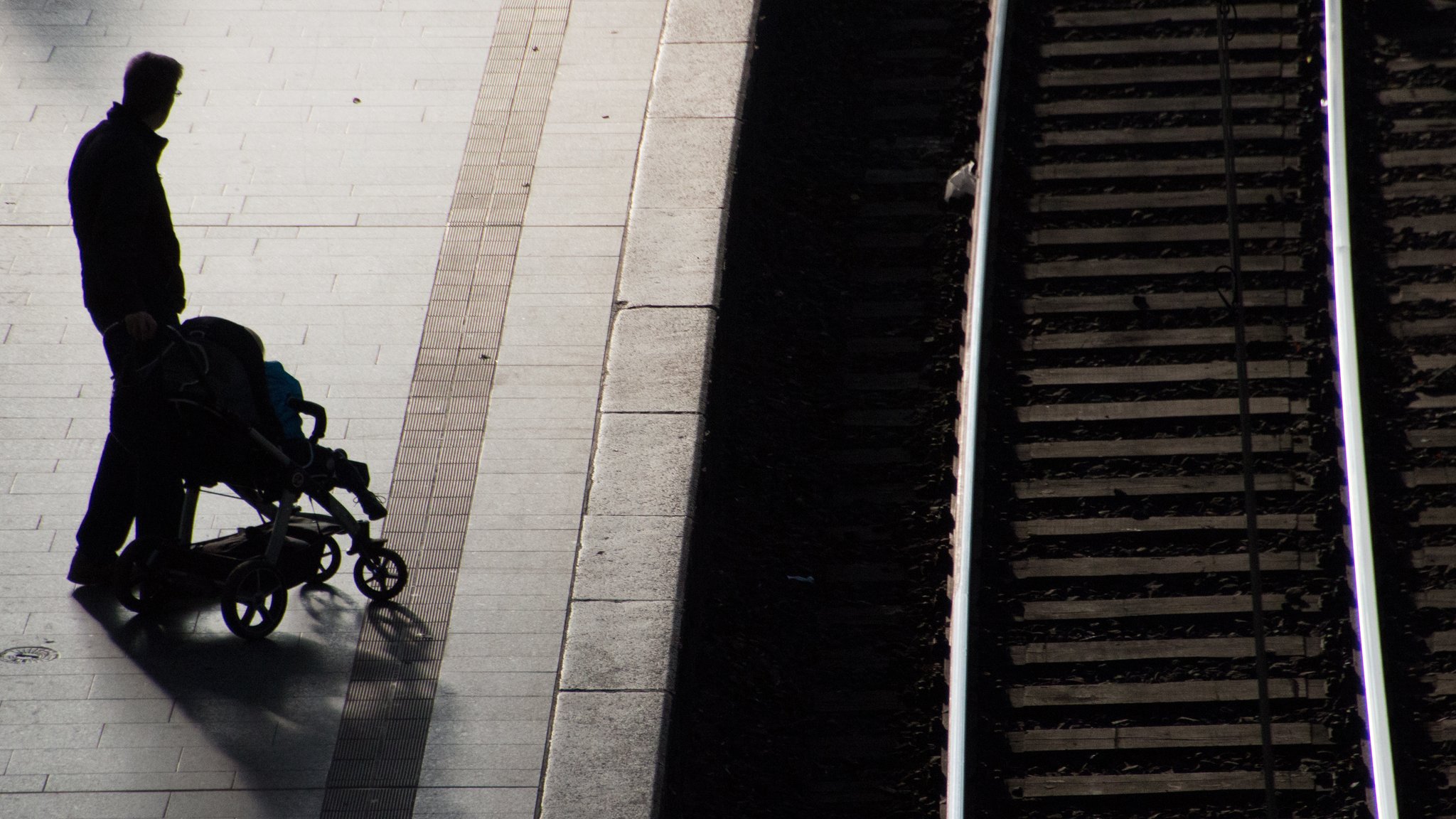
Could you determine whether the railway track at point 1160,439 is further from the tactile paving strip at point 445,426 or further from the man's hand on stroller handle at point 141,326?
the man's hand on stroller handle at point 141,326

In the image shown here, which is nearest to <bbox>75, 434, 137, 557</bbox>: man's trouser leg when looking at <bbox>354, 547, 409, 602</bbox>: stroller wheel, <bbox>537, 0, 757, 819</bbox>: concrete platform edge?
A: <bbox>354, 547, 409, 602</bbox>: stroller wheel

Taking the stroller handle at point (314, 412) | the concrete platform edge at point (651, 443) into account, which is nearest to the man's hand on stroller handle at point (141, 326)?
the stroller handle at point (314, 412)

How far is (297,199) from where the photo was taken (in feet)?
28.3

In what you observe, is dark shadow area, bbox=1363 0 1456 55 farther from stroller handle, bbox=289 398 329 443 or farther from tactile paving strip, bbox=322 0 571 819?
stroller handle, bbox=289 398 329 443

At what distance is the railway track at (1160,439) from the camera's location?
609cm

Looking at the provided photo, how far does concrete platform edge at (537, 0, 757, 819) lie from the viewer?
5719mm

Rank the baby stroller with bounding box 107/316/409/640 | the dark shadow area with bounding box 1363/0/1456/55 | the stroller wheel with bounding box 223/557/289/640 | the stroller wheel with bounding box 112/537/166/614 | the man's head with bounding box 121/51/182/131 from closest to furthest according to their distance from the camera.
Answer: the man's head with bounding box 121/51/182/131 → the baby stroller with bounding box 107/316/409/640 → the stroller wheel with bounding box 223/557/289/640 → the stroller wheel with bounding box 112/537/166/614 → the dark shadow area with bounding box 1363/0/1456/55

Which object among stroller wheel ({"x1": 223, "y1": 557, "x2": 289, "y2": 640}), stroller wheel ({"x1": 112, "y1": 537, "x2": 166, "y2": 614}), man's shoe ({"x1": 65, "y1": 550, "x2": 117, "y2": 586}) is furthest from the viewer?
man's shoe ({"x1": 65, "y1": 550, "x2": 117, "y2": 586})

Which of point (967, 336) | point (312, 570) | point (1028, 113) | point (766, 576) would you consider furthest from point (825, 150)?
point (312, 570)

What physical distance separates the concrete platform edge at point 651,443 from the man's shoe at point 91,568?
6.51 ft

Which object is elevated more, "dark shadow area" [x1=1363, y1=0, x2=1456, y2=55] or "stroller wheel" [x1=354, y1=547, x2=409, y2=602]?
"dark shadow area" [x1=1363, y1=0, x2=1456, y2=55]

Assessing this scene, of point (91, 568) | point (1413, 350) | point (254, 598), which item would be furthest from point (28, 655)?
point (1413, 350)

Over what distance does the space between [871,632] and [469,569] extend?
176cm

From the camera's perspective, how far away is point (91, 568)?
21.0 ft
